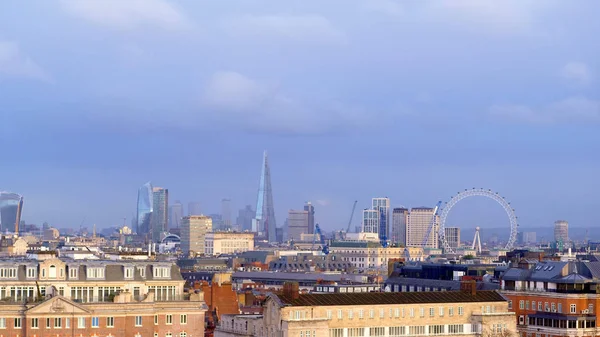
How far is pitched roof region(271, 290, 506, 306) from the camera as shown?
121875 mm

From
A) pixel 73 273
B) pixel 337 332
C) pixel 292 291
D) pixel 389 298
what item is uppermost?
pixel 73 273

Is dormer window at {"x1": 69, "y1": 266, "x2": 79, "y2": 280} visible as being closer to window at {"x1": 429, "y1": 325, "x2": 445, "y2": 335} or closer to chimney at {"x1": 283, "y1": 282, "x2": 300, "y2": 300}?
chimney at {"x1": 283, "y1": 282, "x2": 300, "y2": 300}

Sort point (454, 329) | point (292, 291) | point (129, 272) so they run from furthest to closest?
point (454, 329) < point (292, 291) < point (129, 272)

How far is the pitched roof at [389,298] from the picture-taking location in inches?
4798

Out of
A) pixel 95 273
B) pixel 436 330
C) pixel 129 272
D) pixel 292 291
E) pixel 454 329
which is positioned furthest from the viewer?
pixel 454 329

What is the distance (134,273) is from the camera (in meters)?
120

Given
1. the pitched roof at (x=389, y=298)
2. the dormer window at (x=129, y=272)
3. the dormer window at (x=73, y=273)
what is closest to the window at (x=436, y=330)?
the pitched roof at (x=389, y=298)

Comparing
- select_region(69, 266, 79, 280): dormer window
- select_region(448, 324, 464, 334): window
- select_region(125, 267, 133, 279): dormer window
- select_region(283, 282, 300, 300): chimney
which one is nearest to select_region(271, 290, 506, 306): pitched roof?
select_region(283, 282, 300, 300): chimney

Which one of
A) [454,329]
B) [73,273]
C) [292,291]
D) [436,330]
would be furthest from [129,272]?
[454,329]

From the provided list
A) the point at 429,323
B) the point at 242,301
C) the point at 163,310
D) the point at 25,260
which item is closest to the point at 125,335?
the point at 163,310

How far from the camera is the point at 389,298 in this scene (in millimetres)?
126438

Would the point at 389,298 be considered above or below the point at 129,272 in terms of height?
below

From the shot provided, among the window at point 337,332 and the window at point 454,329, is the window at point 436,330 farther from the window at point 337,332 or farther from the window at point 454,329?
the window at point 337,332

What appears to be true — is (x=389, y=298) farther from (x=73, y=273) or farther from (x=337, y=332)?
(x=73, y=273)
